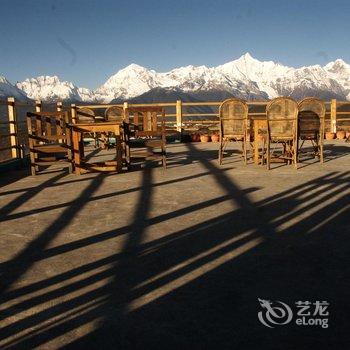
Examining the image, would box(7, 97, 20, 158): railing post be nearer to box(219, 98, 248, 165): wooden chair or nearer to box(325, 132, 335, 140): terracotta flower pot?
box(219, 98, 248, 165): wooden chair

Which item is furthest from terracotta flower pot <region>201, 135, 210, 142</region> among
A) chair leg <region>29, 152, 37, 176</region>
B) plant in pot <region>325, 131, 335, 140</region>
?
chair leg <region>29, 152, 37, 176</region>


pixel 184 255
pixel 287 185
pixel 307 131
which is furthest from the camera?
pixel 307 131

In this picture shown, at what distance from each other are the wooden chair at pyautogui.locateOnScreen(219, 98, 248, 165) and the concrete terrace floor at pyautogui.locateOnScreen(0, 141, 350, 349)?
9.02 ft

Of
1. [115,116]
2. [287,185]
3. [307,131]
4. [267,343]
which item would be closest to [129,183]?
[287,185]

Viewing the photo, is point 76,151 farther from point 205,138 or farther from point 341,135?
point 341,135

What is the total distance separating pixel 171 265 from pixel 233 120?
19.5 ft

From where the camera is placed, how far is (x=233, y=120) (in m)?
8.55

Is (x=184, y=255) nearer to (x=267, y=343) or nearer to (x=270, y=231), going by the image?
(x=270, y=231)

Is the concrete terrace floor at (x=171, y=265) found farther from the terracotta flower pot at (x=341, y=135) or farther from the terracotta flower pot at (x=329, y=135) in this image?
the terracotta flower pot at (x=341, y=135)

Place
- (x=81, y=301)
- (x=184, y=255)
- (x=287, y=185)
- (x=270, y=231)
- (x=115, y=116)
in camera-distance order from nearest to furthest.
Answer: (x=81, y=301) → (x=184, y=255) → (x=270, y=231) → (x=287, y=185) → (x=115, y=116)

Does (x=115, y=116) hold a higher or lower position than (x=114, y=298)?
higher

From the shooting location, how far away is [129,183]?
6.53 metres

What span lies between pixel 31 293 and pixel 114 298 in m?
0.53

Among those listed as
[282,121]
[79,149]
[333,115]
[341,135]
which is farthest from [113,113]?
[333,115]
